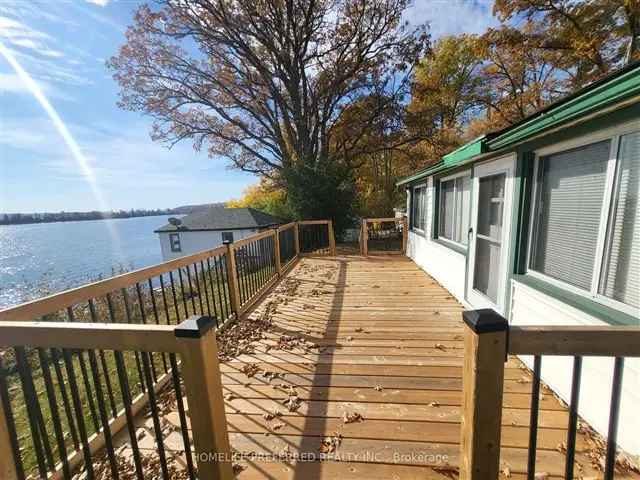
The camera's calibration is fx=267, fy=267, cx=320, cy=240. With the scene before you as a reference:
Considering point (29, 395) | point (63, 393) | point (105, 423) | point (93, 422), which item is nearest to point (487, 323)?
point (105, 423)

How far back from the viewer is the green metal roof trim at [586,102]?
137 centimetres

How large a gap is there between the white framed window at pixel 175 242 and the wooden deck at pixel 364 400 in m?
19.3

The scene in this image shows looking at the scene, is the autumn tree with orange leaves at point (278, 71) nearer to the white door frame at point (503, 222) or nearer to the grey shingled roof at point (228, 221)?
the grey shingled roof at point (228, 221)

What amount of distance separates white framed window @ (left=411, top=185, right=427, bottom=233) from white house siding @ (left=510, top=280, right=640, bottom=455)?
159 inches

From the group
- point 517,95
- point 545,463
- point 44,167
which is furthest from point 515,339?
point 44,167

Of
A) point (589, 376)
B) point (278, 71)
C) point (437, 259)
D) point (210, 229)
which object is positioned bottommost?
point (210, 229)

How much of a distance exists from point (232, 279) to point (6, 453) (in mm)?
2319

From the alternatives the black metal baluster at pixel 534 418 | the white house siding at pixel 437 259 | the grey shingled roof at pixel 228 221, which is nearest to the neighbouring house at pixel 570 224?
the white house siding at pixel 437 259

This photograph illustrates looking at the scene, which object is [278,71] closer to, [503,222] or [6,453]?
[503,222]

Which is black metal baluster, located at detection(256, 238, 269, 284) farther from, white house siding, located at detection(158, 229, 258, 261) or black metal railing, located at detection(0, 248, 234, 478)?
white house siding, located at detection(158, 229, 258, 261)

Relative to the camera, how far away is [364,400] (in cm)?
216

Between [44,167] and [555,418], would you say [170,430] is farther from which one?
[44,167]

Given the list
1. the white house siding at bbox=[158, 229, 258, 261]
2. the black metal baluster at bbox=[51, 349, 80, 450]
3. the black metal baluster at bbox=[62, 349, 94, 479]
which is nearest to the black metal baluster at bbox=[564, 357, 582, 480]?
the black metal baluster at bbox=[62, 349, 94, 479]

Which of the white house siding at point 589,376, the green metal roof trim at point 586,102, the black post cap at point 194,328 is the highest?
the green metal roof trim at point 586,102
